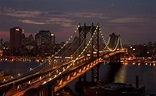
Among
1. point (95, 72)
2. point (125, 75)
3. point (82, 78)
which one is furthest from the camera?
point (125, 75)

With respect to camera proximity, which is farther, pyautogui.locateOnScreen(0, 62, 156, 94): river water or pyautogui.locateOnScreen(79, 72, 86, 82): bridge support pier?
pyautogui.locateOnScreen(0, 62, 156, 94): river water

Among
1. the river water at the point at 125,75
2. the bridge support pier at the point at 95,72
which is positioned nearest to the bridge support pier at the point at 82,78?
the river water at the point at 125,75

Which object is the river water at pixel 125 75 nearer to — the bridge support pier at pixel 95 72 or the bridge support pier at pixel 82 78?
the bridge support pier at pixel 82 78

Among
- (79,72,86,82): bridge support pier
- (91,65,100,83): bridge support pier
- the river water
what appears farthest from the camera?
the river water

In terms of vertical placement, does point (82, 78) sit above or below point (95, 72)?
below

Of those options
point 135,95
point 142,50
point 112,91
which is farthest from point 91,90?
point 142,50

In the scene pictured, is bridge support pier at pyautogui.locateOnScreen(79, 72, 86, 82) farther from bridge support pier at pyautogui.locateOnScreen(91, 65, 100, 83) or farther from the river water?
bridge support pier at pyautogui.locateOnScreen(91, 65, 100, 83)

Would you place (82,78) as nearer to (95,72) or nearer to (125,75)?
(95,72)

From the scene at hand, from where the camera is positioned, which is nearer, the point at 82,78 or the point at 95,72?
the point at 82,78

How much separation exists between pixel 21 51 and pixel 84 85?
49.4 m

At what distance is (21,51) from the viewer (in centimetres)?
6600

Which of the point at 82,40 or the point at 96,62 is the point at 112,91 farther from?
the point at 82,40

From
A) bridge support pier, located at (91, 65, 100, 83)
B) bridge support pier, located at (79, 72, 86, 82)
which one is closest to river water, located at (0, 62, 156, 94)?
bridge support pier, located at (79, 72, 86, 82)

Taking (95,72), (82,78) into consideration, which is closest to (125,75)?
(95,72)
